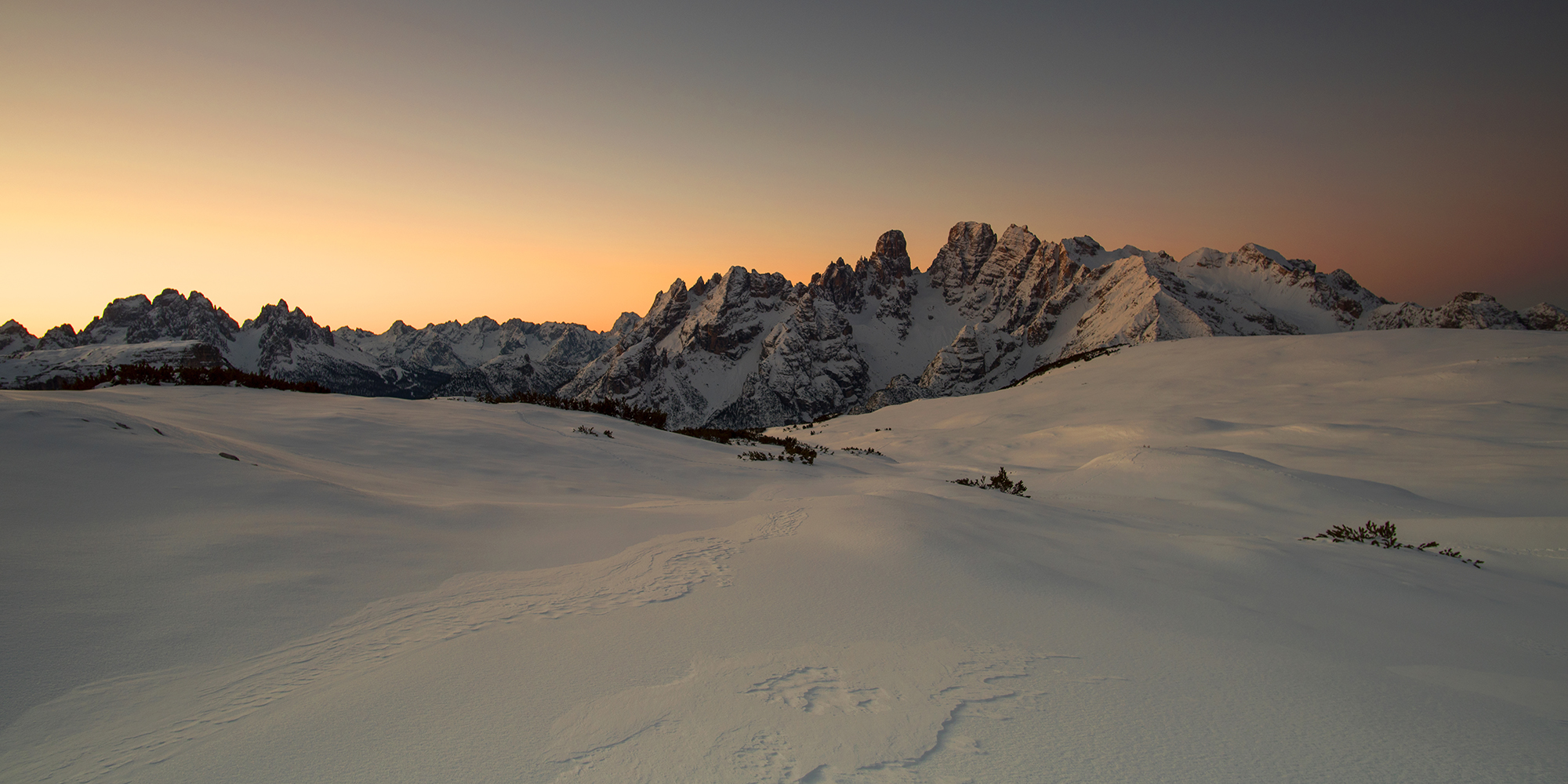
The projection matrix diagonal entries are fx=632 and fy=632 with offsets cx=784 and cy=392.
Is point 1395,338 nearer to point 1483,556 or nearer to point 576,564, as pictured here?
point 1483,556

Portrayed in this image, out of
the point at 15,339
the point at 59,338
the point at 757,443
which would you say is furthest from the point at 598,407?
the point at 59,338

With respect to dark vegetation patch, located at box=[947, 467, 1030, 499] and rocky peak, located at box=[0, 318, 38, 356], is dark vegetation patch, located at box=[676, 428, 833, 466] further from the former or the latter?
rocky peak, located at box=[0, 318, 38, 356]

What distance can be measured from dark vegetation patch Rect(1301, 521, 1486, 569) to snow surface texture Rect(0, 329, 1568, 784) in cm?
23

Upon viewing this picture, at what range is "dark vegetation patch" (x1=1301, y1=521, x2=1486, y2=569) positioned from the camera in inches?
217

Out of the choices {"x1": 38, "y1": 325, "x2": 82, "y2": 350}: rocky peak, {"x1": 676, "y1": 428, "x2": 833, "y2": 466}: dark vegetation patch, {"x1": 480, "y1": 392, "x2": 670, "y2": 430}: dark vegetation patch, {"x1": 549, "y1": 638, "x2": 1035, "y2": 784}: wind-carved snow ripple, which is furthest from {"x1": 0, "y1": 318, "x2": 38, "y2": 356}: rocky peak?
{"x1": 549, "y1": 638, "x2": 1035, "y2": 784}: wind-carved snow ripple

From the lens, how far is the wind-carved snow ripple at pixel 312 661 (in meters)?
1.87

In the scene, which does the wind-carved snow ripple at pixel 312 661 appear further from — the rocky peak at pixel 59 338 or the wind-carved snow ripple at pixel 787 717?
the rocky peak at pixel 59 338

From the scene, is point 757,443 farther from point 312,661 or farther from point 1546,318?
point 1546,318

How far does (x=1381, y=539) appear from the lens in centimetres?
587

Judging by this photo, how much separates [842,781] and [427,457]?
746 centimetres

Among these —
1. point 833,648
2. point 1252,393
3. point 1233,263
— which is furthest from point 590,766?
point 1233,263

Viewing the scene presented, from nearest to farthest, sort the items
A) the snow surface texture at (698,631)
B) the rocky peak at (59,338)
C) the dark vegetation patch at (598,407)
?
the snow surface texture at (698,631) < the dark vegetation patch at (598,407) < the rocky peak at (59,338)

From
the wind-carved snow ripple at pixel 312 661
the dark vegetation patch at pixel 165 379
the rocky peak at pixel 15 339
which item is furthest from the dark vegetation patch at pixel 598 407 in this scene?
the rocky peak at pixel 15 339

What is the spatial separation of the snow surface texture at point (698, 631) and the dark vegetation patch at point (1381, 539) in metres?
0.23
